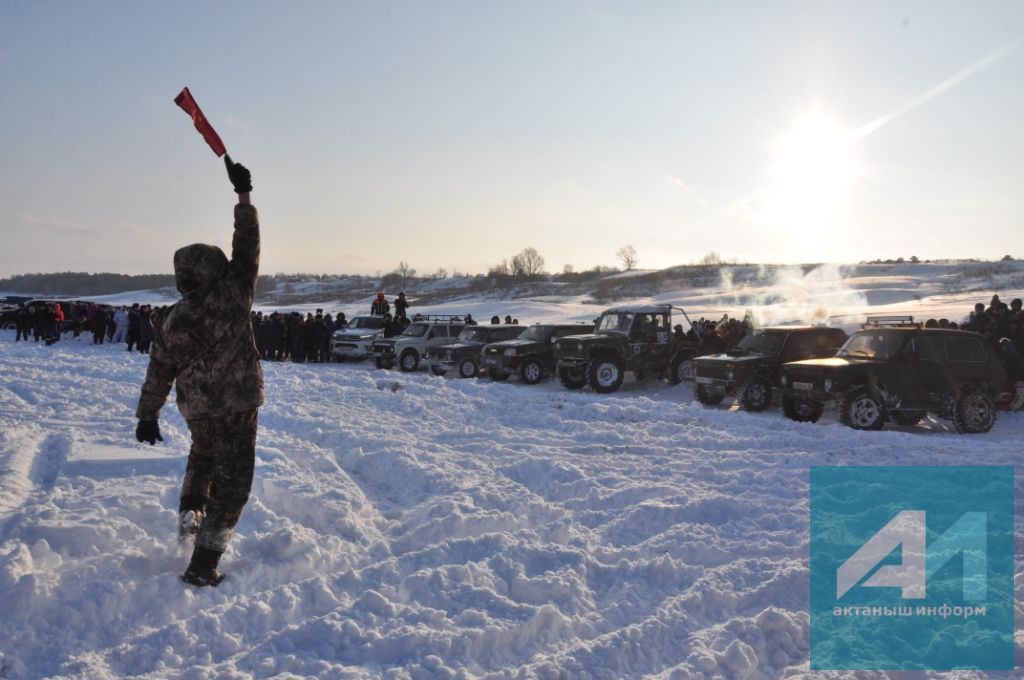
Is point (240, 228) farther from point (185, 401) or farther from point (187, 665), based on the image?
point (187, 665)

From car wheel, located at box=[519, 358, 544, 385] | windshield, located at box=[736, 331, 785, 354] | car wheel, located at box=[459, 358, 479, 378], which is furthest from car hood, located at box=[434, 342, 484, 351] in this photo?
windshield, located at box=[736, 331, 785, 354]

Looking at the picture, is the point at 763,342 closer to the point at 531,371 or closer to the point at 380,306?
the point at 531,371

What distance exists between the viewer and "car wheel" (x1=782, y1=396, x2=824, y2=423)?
11.5 m

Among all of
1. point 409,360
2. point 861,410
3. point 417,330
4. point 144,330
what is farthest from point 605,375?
point 144,330

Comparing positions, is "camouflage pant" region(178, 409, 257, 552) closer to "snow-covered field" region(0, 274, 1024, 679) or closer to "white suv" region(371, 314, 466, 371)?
"snow-covered field" region(0, 274, 1024, 679)

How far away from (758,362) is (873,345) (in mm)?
2071

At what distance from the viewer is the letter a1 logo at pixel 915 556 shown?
443 cm

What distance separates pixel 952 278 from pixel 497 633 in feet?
203

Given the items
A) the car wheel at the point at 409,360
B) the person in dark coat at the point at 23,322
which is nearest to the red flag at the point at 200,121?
the car wheel at the point at 409,360

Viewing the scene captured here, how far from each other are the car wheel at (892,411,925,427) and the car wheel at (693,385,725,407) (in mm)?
3184

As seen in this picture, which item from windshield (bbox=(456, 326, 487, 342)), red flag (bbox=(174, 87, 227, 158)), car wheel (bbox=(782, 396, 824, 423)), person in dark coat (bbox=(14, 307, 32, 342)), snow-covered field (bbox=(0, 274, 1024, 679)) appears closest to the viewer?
snow-covered field (bbox=(0, 274, 1024, 679))

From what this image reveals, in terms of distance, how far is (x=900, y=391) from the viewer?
10617 mm

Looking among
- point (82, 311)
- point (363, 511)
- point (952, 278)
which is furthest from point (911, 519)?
point (952, 278)
